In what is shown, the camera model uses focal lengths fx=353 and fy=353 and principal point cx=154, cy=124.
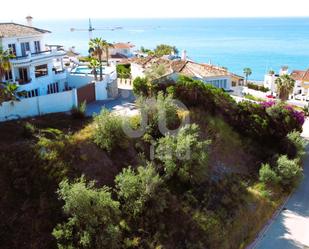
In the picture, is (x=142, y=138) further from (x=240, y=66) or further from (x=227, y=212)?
(x=240, y=66)

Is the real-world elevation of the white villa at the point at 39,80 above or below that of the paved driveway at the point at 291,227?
above

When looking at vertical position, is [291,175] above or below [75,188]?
below

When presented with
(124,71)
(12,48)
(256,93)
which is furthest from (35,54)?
(256,93)

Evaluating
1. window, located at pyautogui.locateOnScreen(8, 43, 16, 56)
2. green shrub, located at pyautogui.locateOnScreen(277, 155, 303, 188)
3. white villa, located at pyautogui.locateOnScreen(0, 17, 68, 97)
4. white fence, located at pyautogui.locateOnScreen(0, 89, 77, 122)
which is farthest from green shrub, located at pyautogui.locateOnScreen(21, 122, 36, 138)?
green shrub, located at pyautogui.locateOnScreen(277, 155, 303, 188)

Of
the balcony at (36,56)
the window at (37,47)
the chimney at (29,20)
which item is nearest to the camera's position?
the balcony at (36,56)

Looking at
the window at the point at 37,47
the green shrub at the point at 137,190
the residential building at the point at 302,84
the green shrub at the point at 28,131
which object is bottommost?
the residential building at the point at 302,84

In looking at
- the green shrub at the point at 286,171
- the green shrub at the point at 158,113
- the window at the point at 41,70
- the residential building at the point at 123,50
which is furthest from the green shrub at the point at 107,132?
the residential building at the point at 123,50

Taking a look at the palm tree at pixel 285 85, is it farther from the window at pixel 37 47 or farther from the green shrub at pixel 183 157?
the window at pixel 37 47

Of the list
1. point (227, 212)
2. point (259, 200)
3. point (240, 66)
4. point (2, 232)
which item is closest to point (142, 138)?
point (227, 212)
